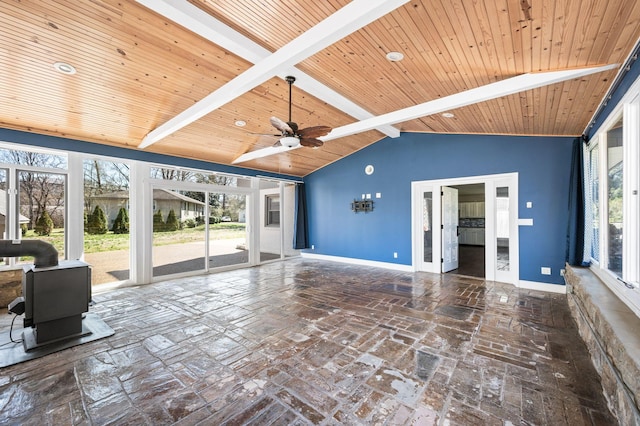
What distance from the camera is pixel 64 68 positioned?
9.87ft

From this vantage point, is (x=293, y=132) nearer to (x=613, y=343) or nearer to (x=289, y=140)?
(x=289, y=140)

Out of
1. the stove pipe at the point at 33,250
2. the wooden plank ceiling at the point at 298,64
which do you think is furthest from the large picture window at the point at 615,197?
the stove pipe at the point at 33,250

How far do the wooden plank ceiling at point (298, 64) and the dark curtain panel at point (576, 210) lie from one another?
1.41 feet

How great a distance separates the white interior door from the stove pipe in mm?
6329

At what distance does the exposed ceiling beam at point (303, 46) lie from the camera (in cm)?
202

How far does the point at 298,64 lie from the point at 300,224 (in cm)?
552

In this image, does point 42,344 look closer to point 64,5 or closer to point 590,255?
point 64,5

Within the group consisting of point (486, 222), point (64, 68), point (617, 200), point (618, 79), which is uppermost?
point (64, 68)

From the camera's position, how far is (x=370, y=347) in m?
2.74

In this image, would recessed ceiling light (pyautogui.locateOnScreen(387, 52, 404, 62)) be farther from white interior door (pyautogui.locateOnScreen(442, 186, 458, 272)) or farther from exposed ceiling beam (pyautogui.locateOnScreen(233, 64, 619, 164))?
white interior door (pyautogui.locateOnScreen(442, 186, 458, 272))

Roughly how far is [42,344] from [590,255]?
6.79m

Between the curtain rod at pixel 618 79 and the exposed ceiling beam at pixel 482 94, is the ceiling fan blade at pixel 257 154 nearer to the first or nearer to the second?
the exposed ceiling beam at pixel 482 94

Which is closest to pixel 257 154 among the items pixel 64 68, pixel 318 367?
pixel 64 68

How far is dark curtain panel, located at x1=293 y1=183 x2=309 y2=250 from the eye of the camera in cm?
833
